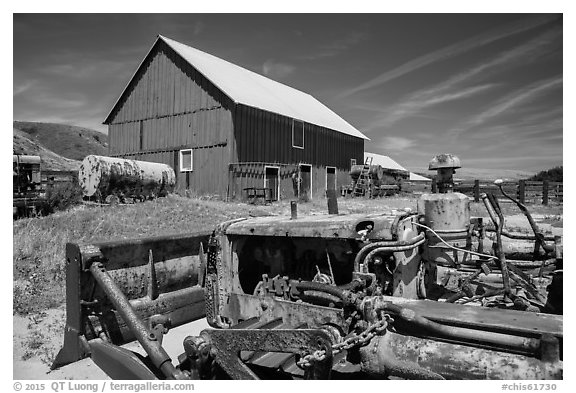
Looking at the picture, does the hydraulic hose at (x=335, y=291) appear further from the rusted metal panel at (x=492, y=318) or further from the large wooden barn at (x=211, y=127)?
the large wooden barn at (x=211, y=127)

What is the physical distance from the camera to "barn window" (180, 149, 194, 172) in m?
17.9

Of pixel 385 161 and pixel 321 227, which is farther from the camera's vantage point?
pixel 385 161

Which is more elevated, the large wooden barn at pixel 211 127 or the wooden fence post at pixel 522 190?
the large wooden barn at pixel 211 127

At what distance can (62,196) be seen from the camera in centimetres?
1180

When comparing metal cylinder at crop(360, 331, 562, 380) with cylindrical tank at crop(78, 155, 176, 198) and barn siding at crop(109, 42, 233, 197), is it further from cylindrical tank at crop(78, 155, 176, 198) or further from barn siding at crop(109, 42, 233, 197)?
barn siding at crop(109, 42, 233, 197)

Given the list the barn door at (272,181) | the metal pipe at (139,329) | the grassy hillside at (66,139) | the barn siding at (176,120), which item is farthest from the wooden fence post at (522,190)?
the grassy hillside at (66,139)

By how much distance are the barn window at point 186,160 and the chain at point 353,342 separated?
1615 centimetres

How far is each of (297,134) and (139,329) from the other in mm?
18135

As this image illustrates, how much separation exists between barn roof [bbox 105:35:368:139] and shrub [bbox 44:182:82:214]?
22.5 ft

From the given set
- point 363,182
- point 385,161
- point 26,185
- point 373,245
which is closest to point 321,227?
point 373,245

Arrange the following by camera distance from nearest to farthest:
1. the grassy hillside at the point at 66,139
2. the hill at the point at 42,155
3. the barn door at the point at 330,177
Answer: the barn door at the point at 330,177 < the hill at the point at 42,155 < the grassy hillside at the point at 66,139

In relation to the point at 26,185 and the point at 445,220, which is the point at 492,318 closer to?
the point at 445,220

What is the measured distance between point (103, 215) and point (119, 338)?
7.76 metres

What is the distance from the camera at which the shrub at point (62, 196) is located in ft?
36.9
